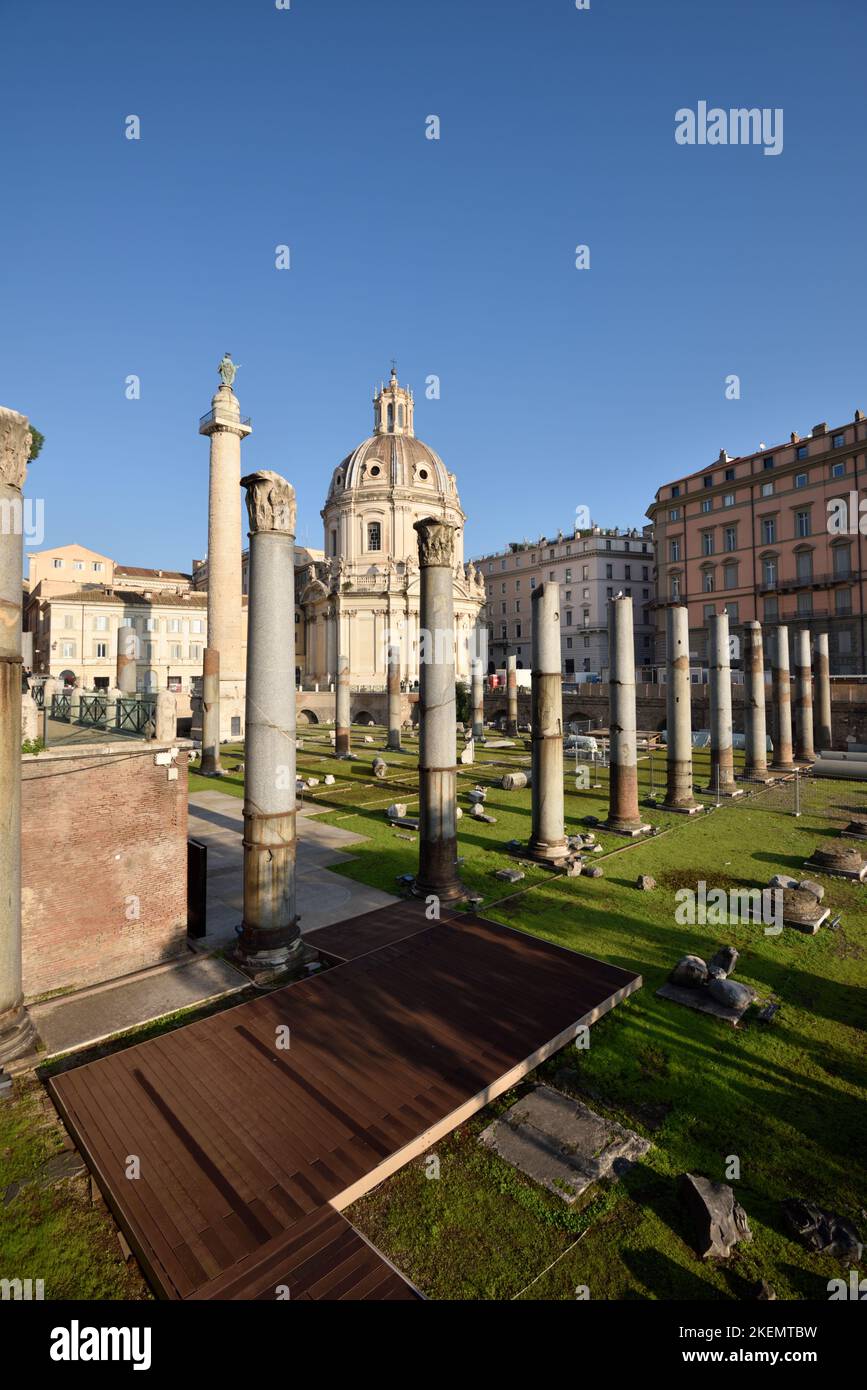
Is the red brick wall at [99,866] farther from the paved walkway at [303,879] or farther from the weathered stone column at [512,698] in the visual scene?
the weathered stone column at [512,698]

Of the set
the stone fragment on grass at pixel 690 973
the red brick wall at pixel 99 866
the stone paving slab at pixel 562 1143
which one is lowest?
the stone paving slab at pixel 562 1143

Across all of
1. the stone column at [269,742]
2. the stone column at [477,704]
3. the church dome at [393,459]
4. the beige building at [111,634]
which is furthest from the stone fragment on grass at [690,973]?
the church dome at [393,459]

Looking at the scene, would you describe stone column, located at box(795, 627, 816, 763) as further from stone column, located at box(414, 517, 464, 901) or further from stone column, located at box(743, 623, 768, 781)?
stone column, located at box(414, 517, 464, 901)

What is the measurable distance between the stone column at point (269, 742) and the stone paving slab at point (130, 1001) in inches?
20.1

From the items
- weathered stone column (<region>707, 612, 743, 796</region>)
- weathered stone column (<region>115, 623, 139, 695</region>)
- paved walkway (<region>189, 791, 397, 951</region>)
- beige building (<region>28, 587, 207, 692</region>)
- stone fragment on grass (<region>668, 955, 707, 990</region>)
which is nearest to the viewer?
stone fragment on grass (<region>668, 955, 707, 990</region>)

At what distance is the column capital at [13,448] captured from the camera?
275 inches

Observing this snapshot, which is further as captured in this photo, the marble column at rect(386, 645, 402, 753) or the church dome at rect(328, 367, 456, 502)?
the church dome at rect(328, 367, 456, 502)

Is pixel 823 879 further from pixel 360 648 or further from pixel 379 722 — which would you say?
pixel 360 648

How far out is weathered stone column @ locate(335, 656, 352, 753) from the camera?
33062mm

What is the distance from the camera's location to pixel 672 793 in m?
19.8

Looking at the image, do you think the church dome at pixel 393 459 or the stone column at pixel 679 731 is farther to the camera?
the church dome at pixel 393 459

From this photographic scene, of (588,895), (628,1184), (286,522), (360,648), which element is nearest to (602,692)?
(360,648)

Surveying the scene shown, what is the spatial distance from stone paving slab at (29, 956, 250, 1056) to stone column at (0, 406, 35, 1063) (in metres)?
0.63

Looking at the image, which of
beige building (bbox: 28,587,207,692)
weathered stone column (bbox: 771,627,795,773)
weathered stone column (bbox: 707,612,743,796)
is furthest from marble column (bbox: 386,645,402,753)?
beige building (bbox: 28,587,207,692)
